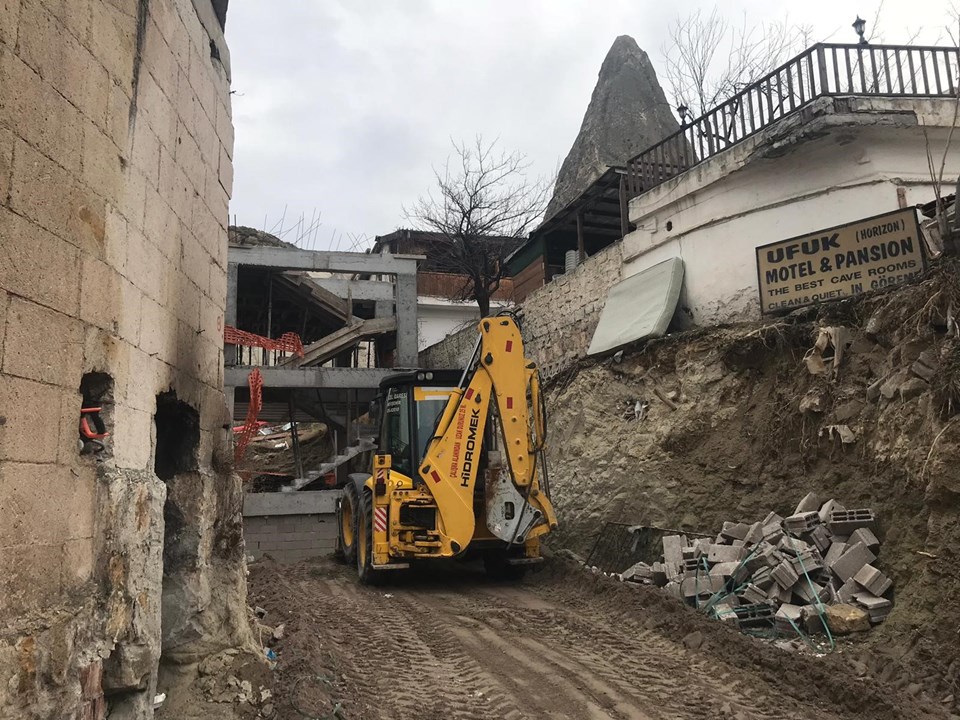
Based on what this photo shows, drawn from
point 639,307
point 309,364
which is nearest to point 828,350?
point 639,307

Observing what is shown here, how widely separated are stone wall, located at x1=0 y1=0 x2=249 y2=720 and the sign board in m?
7.24

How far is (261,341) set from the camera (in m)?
17.0

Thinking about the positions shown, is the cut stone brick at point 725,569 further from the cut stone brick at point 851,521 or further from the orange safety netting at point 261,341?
the orange safety netting at point 261,341

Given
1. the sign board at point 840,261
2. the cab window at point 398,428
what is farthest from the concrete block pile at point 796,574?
the cab window at point 398,428

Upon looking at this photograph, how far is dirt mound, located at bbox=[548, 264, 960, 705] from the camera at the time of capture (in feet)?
19.3

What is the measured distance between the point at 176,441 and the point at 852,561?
5.65m

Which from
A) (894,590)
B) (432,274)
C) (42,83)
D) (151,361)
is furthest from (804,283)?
(432,274)

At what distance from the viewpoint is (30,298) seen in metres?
2.79

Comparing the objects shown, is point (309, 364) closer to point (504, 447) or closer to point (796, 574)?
point (504, 447)

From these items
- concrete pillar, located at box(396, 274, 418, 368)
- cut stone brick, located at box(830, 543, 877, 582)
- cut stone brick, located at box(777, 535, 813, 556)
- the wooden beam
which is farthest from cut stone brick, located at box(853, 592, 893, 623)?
the wooden beam

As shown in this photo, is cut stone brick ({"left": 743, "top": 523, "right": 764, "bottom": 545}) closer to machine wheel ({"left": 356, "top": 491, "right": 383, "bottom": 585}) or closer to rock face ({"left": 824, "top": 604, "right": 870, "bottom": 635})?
rock face ({"left": 824, "top": 604, "right": 870, "bottom": 635})

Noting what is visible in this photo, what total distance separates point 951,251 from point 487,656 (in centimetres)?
572

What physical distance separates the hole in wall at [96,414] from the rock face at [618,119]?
28.9 m

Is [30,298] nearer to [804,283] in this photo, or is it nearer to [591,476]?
[804,283]
